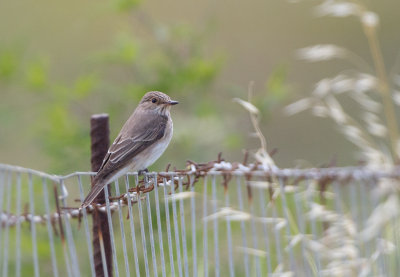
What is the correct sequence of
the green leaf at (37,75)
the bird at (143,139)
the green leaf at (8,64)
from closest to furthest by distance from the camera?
the bird at (143,139) → the green leaf at (37,75) → the green leaf at (8,64)

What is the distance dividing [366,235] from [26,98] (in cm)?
545

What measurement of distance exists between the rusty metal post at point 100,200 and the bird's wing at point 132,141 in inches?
5.0

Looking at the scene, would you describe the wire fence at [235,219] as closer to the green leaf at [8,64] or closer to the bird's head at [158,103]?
the bird's head at [158,103]

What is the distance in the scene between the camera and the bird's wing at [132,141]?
15.1 feet

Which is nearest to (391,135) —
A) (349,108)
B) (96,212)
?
(96,212)

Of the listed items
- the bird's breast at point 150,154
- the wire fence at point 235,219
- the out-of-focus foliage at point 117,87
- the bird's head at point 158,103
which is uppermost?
the out-of-focus foliage at point 117,87

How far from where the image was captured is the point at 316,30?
48.8 ft

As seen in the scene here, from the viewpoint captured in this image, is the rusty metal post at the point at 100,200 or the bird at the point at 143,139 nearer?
the rusty metal post at the point at 100,200

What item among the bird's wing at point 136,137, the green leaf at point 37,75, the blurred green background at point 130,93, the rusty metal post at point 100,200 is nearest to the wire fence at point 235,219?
the rusty metal post at point 100,200

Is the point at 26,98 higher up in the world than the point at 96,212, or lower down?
higher up

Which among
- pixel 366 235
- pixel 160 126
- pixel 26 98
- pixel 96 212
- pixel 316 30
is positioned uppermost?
pixel 316 30

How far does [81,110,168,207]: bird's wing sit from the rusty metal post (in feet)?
0.42

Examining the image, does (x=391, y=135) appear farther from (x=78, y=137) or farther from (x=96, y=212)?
(x=78, y=137)

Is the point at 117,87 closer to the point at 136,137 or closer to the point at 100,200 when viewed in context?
the point at 136,137
